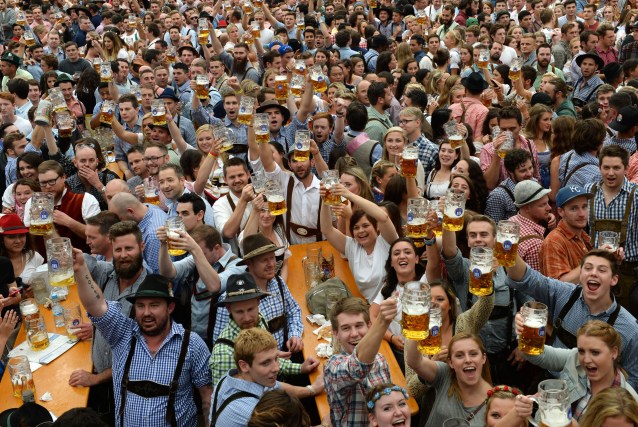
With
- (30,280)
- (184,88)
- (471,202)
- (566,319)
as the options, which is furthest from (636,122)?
(184,88)

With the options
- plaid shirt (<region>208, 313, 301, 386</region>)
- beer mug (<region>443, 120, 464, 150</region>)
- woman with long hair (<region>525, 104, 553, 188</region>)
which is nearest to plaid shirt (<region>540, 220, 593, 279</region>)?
beer mug (<region>443, 120, 464, 150</region>)

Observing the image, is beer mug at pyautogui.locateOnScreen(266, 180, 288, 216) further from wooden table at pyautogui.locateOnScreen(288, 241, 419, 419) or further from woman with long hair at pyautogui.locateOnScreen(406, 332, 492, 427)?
woman with long hair at pyautogui.locateOnScreen(406, 332, 492, 427)

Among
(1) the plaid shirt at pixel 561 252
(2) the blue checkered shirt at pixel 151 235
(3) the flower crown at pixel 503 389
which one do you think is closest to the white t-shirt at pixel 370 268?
(1) the plaid shirt at pixel 561 252

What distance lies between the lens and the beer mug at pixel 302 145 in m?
5.71

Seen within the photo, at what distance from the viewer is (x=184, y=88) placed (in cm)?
958

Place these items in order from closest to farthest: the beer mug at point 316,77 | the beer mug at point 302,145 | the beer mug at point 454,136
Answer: the beer mug at point 302,145 → the beer mug at point 454,136 → the beer mug at point 316,77

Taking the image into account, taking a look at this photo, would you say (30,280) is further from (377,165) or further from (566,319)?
(566,319)

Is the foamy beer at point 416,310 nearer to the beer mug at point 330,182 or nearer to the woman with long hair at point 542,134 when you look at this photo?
the beer mug at point 330,182

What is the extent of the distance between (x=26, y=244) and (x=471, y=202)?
329 centimetres

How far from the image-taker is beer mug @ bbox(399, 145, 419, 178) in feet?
17.1

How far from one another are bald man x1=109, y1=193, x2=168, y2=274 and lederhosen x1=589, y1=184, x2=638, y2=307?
119 inches

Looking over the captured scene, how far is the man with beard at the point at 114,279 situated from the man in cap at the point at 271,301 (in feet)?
2.08

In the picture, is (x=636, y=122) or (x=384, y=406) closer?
(x=384, y=406)

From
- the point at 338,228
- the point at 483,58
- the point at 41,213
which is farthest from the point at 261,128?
the point at 483,58
